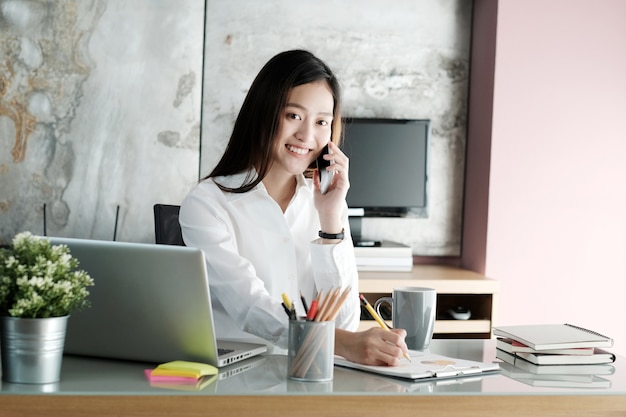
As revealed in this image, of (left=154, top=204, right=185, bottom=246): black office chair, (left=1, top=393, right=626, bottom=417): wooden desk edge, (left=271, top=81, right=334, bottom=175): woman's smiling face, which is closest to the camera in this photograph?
(left=1, top=393, right=626, bottom=417): wooden desk edge

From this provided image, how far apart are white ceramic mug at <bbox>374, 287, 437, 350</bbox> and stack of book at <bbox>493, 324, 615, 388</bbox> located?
0.52 feet

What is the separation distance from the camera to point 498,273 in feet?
13.1

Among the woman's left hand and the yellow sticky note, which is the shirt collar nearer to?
the woman's left hand

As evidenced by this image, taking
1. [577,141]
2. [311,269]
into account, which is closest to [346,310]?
[311,269]

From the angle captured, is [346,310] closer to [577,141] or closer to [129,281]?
[129,281]

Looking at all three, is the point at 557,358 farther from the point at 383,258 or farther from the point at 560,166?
the point at 560,166

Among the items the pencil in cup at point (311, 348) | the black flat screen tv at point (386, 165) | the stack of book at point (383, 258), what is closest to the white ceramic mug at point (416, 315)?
the pencil in cup at point (311, 348)

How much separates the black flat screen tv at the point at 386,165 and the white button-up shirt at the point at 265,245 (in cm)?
177

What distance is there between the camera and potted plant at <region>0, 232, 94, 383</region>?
1.35m

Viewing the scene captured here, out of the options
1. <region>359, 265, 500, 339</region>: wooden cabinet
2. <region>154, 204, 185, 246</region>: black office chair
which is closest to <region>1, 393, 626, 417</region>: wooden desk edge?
<region>154, 204, 185, 246</region>: black office chair

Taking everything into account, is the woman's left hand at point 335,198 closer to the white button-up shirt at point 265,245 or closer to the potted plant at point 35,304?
the white button-up shirt at point 265,245

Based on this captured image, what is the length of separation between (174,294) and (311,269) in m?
0.73

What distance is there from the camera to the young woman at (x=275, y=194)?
6.69ft

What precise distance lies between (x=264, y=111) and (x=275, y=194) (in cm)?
24
